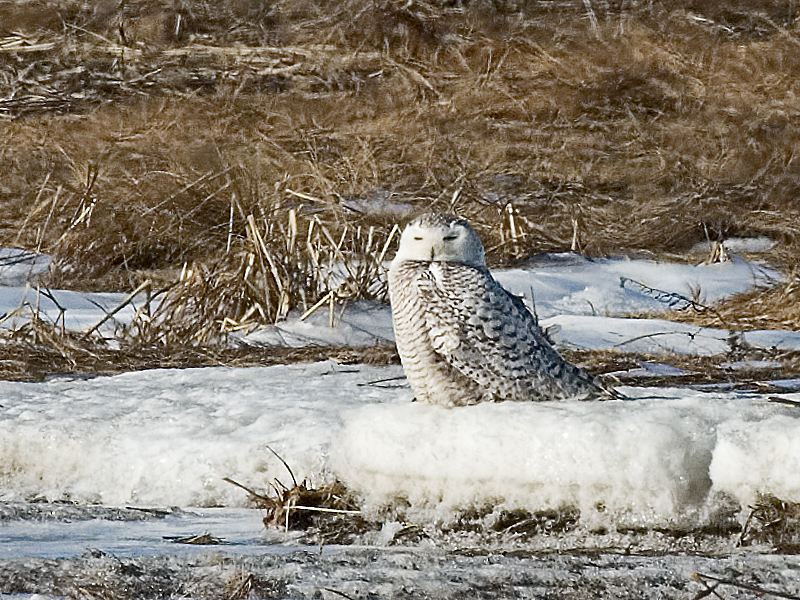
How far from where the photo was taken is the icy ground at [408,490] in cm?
243

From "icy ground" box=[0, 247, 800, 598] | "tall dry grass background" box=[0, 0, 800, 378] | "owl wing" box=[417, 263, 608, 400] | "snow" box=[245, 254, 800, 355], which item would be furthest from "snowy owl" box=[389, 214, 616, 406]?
"tall dry grass background" box=[0, 0, 800, 378]

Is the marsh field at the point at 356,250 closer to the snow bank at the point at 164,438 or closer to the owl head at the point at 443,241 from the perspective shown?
the snow bank at the point at 164,438

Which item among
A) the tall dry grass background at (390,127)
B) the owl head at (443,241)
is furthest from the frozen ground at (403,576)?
the tall dry grass background at (390,127)

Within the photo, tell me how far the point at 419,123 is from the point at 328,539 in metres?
7.65

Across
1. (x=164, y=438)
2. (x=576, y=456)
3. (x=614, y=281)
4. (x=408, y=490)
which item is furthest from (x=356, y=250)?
(x=576, y=456)

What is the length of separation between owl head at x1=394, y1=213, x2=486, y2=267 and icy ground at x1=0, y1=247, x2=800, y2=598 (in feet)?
1.28

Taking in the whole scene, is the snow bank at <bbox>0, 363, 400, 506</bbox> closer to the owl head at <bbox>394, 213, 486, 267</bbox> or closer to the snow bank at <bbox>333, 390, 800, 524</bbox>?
the snow bank at <bbox>333, 390, 800, 524</bbox>

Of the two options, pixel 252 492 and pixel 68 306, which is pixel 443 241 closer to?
pixel 252 492

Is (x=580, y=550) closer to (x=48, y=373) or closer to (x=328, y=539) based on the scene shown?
(x=328, y=539)

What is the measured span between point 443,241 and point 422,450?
1.88 feet

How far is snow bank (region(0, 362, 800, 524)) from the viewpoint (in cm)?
267

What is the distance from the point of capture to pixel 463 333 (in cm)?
302

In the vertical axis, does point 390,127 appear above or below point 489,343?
below

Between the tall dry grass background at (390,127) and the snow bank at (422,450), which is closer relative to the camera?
the snow bank at (422,450)
